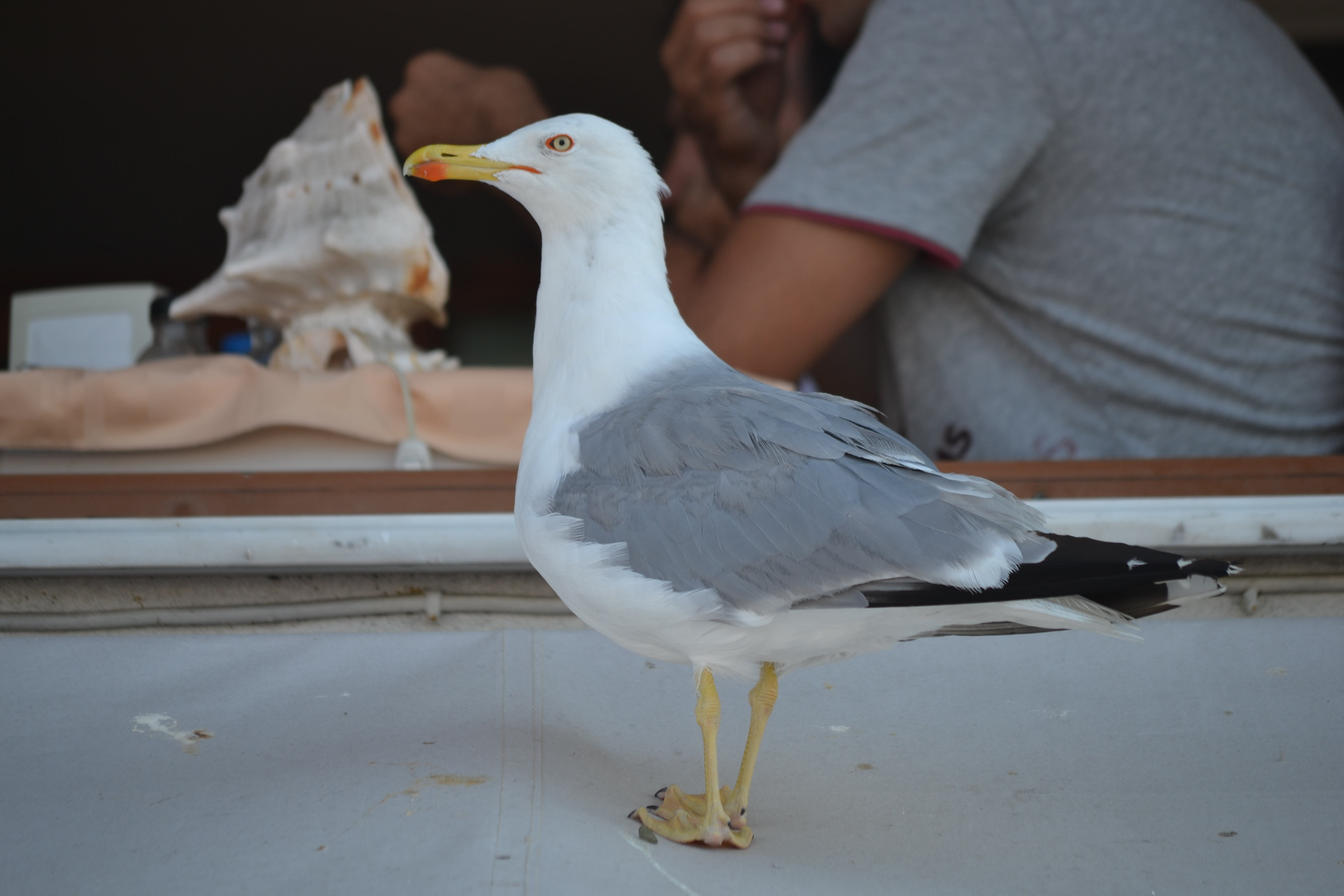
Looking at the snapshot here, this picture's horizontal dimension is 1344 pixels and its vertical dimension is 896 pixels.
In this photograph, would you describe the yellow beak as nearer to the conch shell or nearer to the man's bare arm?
the conch shell

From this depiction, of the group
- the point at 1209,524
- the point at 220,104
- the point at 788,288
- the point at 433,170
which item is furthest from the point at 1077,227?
the point at 220,104

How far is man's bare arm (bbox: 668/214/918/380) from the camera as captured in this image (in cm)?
215

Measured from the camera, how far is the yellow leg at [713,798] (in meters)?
0.99

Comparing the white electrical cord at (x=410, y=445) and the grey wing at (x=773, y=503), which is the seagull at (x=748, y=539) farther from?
the white electrical cord at (x=410, y=445)

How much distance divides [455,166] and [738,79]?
193 centimetres

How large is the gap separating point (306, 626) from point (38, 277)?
10.4 ft

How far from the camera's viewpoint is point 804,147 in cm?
221

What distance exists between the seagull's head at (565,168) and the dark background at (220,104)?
259 centimetres

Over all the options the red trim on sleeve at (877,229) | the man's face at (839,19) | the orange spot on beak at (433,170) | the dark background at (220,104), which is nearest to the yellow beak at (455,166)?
the orange spot on beak at (433,170)

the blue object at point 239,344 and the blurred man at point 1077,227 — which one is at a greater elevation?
the blurred man at point 1077,227

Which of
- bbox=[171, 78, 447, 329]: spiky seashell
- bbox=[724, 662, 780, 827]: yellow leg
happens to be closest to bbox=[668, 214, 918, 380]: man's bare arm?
bbox=[171, 78, 447, 329]: spiky seashell

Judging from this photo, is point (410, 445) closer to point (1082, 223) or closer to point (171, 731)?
point (171, 731)

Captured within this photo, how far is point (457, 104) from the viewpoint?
3.07 meters

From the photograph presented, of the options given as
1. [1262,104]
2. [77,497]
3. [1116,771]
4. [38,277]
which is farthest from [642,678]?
[38,277]
